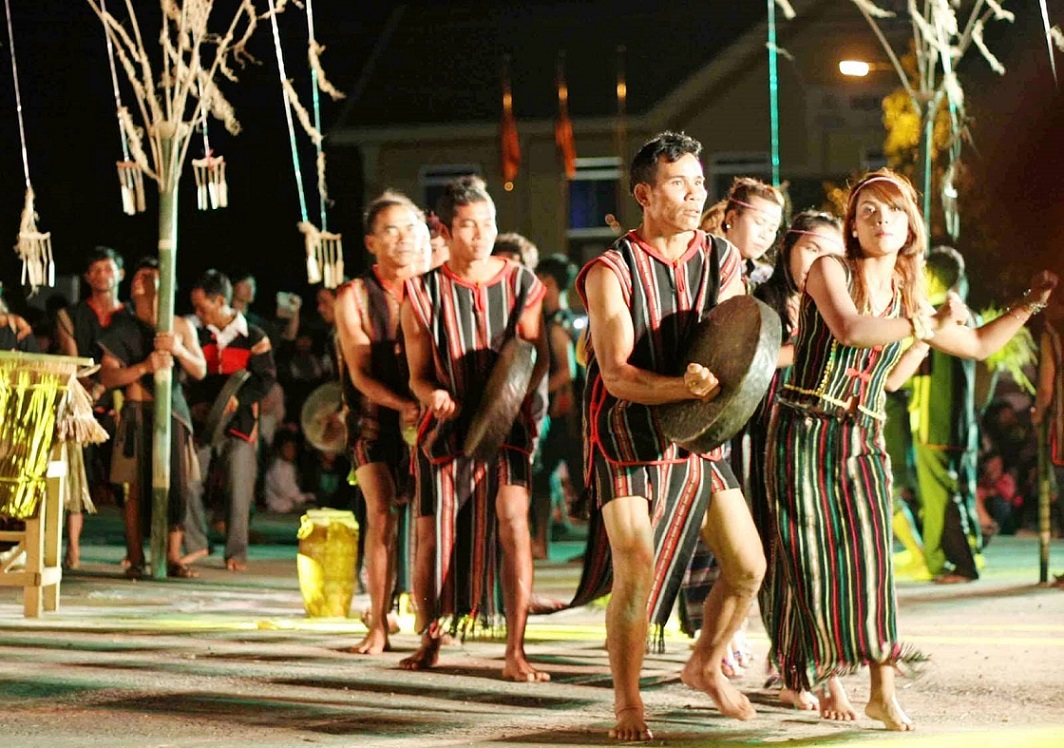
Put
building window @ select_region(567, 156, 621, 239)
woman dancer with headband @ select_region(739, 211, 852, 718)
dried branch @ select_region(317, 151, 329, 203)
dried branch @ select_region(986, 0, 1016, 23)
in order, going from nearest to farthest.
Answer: woman dancer with headband @ select_region(739, 211, 852, 718) < dried branch @ select_region(986, 0, 1016, 23) < dried branch @ select_region(317, 151, 329, 203) < building window @ select_region(567, 156, 621, 239)

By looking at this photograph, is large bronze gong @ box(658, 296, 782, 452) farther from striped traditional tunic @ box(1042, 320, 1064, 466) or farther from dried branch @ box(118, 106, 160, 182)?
dried branch @ box(118, 106, 160, 182)

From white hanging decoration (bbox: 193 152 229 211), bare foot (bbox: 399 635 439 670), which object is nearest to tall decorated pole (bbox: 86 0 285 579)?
white hanging decoration (bbox: 193 152 229 211)

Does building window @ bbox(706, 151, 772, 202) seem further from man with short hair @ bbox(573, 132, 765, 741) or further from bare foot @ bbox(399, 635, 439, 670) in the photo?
man with short hair @ bbox(573, 132, 765, 741)

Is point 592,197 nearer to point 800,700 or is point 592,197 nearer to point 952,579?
point 952,579

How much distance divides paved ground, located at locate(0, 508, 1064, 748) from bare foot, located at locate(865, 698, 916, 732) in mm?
57

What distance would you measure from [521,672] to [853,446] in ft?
6.38

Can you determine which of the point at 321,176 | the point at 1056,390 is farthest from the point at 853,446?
the point at 321,176

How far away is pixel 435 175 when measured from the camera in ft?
131

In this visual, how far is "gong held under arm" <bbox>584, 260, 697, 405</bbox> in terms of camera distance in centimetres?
612

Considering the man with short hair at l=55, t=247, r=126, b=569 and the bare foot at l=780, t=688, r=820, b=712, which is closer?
the bare foot at l=780, t=688, r=820, b=712

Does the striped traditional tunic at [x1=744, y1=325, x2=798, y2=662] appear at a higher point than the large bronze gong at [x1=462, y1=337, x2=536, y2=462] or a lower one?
lower

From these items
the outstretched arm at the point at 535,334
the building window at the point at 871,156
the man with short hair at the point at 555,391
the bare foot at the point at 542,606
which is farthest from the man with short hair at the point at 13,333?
the building window at the point at 871,156

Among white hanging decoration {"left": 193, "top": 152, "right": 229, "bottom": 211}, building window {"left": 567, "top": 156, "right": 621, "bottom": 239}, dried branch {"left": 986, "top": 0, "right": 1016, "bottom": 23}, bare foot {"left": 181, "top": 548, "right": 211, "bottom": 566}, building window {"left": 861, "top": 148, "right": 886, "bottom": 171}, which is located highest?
building window {"left": 861, "top": 148, "right": 886, "bottom": 171}

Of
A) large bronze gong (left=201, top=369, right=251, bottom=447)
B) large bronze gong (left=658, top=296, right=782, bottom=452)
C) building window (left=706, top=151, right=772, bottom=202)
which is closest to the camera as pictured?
large bronze gong (left=658, top=296, right=782, bottom=452)
